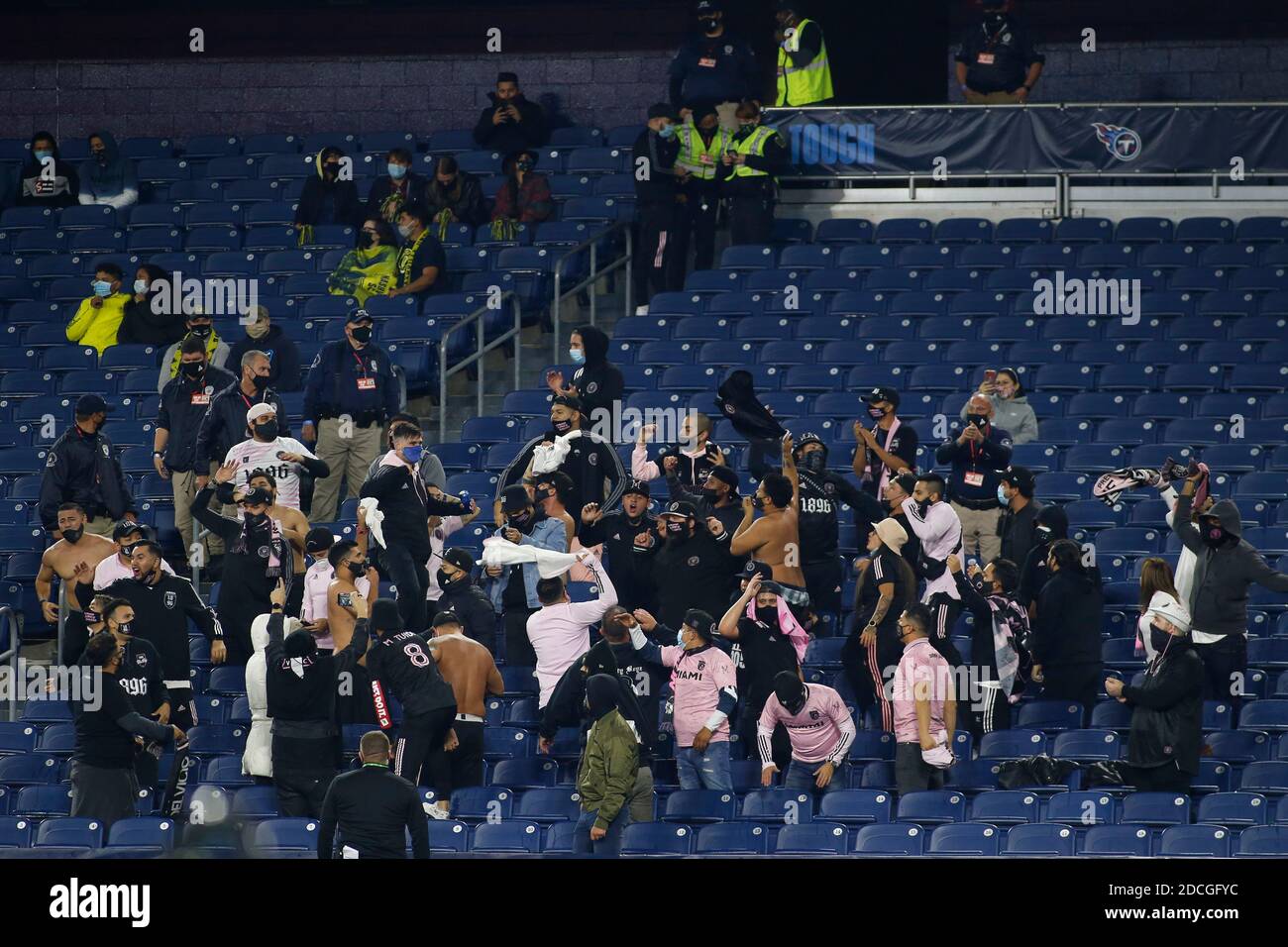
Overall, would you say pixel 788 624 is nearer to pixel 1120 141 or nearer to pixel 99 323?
pixel 1120 141

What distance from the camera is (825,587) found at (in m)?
14.0

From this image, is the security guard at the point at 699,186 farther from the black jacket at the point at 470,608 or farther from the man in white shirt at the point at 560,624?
the man in white shirt at the point at 560,624

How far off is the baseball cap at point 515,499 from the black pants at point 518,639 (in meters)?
0.60

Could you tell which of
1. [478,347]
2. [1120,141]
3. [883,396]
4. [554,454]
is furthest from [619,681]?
[1120,141]

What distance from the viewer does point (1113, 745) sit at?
12930mm

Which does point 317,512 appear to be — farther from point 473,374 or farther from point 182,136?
point 182,136

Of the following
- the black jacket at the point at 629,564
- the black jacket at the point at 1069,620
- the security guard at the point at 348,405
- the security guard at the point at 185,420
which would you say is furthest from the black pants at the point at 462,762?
the security guard at the point at 185,420

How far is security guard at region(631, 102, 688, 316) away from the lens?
58.6 ft

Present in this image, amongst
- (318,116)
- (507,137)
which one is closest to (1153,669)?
(507,137)

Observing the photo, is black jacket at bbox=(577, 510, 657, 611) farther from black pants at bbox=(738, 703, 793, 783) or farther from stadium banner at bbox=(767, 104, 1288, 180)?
stadium banner at bbox=(767, 104, 1288, 180)

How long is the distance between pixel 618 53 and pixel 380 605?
33.0 feet

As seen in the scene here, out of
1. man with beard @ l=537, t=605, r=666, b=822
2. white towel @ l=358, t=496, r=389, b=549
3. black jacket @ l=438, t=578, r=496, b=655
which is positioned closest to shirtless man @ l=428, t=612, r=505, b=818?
man with beard @ l=537, t=605, r=666, b=822

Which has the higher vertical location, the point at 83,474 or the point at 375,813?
the point at 83,474

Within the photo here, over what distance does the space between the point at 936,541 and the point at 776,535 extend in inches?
37.2
